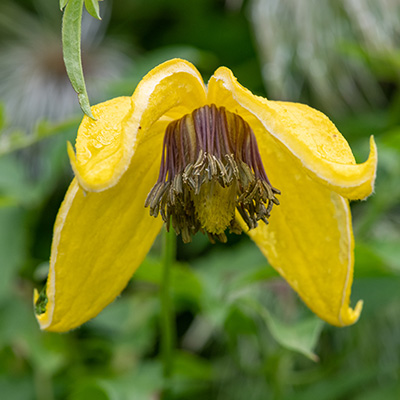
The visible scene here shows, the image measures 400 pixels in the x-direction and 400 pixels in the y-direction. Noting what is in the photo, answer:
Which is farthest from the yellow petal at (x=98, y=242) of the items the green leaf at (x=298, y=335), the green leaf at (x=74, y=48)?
the green leaf at (x=298, y=335)

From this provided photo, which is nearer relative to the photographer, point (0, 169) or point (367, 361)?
point (0, 169)

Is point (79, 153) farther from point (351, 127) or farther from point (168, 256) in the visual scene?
point (351, 127)

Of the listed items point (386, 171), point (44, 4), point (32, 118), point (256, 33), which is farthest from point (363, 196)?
point (44, 4)

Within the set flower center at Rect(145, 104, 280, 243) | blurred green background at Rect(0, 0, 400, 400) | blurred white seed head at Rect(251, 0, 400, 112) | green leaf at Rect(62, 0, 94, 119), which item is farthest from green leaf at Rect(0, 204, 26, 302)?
blurred white seed head at Rect(251, 0, 400, 112)

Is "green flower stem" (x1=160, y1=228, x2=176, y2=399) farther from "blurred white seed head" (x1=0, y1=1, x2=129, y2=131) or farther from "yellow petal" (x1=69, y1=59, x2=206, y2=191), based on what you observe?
"blurred white seed head" (x1=0, y1=1, x2=129, y2=131)

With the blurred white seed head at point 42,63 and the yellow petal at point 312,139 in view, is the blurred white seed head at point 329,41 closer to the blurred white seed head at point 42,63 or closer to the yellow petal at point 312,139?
the blurred white seed head at point 42,63
